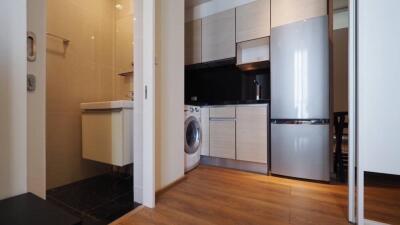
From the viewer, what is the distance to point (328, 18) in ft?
6.57

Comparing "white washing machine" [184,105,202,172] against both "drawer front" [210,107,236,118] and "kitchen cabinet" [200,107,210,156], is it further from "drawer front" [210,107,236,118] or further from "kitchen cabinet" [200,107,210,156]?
"drawer front" [210,107,236,118]

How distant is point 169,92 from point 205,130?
1.02 metres

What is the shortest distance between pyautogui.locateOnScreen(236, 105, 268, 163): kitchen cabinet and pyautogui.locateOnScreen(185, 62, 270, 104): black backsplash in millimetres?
549

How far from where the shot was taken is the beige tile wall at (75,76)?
1.88 m

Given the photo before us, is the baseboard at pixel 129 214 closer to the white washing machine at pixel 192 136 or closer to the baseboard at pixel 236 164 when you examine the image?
the white washing machine at pixel 192 136

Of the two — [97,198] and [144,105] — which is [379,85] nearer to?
[144,105]

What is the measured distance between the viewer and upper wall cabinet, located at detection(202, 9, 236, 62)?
271cm

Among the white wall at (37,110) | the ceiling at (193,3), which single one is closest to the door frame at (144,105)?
the white wall at (37,110)

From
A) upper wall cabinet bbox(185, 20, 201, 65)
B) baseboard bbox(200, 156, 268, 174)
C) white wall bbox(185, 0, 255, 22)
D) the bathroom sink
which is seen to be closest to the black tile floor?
the bathroom sink

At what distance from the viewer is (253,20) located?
8.19 feet

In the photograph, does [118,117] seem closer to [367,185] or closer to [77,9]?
[77,9]

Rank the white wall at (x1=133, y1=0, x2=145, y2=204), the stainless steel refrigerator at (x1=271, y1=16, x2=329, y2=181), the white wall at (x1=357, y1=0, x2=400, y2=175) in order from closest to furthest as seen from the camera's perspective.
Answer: the white wall at (x1=357, y1=0, x2=400, y2=175) → the white wall at (x1=133, y1=0, x2=145, y2=204) → the stainless steel refrigerator at (x1=271, y1=16, x2=329, y2=181)

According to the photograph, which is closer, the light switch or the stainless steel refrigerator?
the light switch

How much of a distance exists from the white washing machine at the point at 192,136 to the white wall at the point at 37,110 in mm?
1619
